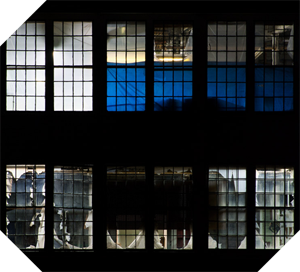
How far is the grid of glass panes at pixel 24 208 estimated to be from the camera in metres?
8.73

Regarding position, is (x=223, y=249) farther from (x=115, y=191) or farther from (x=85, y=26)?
(x=85, y=26)

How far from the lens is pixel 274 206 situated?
8.72 m

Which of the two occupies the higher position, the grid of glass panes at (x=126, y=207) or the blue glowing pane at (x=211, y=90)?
the blue glowing pane at (x=211, y=90)

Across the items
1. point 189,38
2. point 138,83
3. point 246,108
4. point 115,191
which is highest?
point 189,38

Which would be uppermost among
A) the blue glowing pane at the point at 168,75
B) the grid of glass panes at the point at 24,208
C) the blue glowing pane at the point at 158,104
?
the blue glowing pane at the point at 168,75

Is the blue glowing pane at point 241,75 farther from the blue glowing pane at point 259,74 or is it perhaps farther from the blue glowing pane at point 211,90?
the blue glowing pane at point 211,90

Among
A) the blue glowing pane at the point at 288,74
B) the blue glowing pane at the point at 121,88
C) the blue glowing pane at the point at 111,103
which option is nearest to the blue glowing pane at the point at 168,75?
the blue glowing pane at the point at 121,88

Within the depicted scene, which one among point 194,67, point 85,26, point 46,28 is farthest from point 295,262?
point 46,28

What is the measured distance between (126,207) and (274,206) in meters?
4.48

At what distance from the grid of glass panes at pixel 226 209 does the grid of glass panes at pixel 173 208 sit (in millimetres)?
649

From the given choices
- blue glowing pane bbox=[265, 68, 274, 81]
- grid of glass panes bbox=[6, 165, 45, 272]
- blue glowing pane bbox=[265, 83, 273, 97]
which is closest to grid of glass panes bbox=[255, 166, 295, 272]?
blue glowing pane bbox=[265, 83, 273, 97]

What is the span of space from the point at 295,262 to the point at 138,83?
725 centimetres

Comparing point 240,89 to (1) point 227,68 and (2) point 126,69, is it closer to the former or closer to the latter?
(1) point 227,68

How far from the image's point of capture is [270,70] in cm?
875
